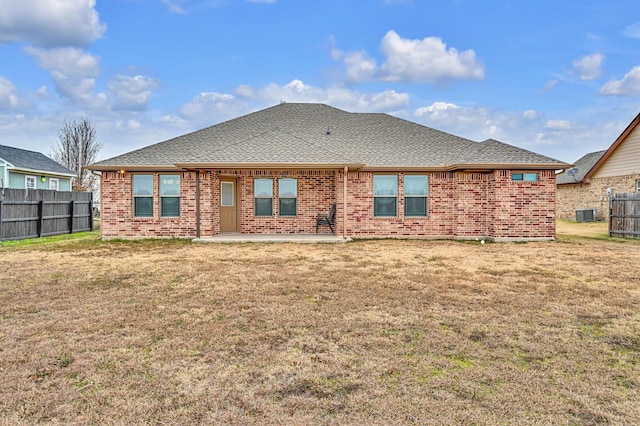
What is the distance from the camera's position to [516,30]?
15.6 m

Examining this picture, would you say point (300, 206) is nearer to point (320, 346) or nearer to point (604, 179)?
point (320, 346)

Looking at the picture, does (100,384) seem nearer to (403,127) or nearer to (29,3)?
(29,3)

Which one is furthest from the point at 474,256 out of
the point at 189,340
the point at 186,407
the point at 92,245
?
the point at 92,245

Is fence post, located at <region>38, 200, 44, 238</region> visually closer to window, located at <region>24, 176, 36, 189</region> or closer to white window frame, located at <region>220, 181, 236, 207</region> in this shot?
white window frame, located at <region>220, 181, 236, 207</region>

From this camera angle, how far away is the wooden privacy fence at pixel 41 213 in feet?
43.0

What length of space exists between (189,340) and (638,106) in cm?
2436

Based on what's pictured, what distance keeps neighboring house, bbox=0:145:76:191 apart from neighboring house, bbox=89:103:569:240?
12.1 metres

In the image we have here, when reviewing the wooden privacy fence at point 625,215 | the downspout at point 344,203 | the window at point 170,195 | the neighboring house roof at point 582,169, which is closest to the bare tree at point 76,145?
the window at point 170,195

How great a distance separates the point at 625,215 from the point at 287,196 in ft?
40.2

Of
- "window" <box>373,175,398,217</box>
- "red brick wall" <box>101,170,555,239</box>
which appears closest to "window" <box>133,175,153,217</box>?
"red brick wall" <box>101,170,555,239</box>

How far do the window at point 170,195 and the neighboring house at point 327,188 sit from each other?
3cm

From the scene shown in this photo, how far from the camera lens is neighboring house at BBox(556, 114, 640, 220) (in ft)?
63.6

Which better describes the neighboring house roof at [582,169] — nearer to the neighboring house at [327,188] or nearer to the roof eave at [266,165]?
the neighboring house at [327,188]

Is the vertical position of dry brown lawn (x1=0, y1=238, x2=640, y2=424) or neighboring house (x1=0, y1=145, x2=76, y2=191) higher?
neighboring house (x1=0, y1=145, x2=76, y2=191)
